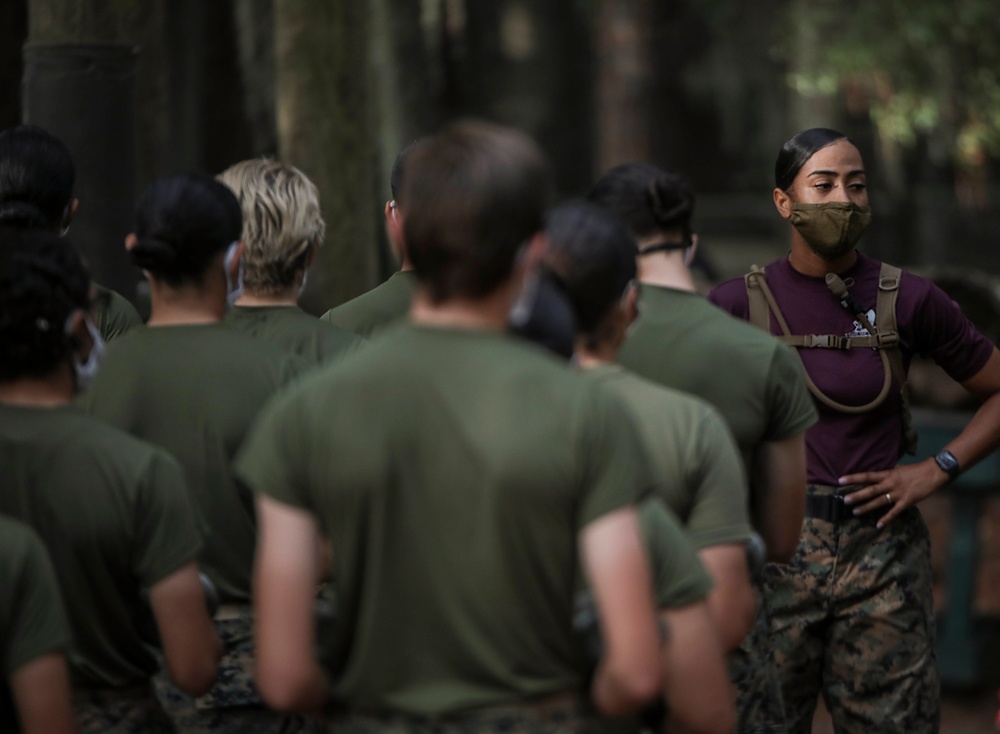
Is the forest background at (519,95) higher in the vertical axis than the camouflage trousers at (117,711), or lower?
higher

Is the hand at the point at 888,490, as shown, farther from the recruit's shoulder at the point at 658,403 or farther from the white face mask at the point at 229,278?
the white face mask at the point at 229,278

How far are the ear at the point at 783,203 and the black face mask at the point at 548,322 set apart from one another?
253cm

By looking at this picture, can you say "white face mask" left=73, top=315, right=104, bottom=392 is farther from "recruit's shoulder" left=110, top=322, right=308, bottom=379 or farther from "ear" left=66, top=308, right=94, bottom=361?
"recruit's shoulder" left=110, top=322, right=308, bottom=379

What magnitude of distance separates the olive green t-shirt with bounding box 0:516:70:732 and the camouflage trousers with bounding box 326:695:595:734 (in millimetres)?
575

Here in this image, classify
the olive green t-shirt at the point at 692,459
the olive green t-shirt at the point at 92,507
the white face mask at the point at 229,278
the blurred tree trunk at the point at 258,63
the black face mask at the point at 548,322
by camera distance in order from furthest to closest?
the blurred tree trunk at the point at 258,63
the white face mask at the point at 229,278
the olive green t-shirt at the point at 692,459
the olive green t-shirt at the point at 92,507
the black face mask at the point at 548,322

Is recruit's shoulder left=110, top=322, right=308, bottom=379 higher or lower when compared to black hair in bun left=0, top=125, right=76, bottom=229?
lower

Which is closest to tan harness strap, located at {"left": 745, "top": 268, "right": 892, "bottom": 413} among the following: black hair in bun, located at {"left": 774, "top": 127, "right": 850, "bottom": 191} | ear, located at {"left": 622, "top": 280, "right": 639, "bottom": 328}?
black hair in bun, located at {"left": 774, "top": 127, "right": 850, "bottom": 191}

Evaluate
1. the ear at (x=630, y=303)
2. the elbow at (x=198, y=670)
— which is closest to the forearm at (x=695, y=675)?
the ear at (x=630, y=303)

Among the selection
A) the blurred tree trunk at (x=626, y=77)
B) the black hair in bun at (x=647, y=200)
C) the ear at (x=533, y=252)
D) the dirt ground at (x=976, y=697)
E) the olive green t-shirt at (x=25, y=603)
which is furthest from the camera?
the blurred tree trunk at (x=626, y=77)

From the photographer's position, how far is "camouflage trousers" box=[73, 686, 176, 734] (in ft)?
11.4

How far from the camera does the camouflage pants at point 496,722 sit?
9.49 ft

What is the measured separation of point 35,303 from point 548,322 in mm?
1060

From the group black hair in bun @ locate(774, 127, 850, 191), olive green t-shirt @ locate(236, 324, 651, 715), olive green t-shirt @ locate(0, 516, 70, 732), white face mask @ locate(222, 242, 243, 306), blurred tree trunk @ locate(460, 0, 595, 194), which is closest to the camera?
olive green t-shirt @ locate(236, 324, 651, 715)

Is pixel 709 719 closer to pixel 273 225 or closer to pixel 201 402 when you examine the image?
pixel 201 402
